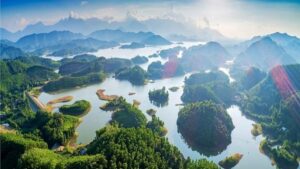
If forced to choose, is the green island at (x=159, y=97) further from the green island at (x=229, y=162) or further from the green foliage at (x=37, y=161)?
the green foliage at (x=37, y=161)

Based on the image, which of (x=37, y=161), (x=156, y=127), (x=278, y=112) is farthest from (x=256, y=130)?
(x=37, y=161)

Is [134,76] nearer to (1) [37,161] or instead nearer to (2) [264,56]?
(1) [37,161]

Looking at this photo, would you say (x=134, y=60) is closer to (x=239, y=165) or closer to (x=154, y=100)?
(x=154, y=100)

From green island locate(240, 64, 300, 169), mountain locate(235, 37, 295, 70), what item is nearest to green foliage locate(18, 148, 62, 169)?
green island locate(240, 64, 300, 169)

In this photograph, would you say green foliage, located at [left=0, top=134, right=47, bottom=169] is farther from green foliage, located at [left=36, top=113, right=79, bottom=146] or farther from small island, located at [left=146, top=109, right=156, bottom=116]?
small island, located at [left=146, top=109, right=156, bottom=116]

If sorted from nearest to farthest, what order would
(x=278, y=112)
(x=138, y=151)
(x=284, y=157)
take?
(x=138, y=151) < (x=284, y=157) < (x=278, y=112)

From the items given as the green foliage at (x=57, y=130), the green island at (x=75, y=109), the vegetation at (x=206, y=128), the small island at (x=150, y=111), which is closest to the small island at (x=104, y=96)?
the green island at (x=75, y=109)
